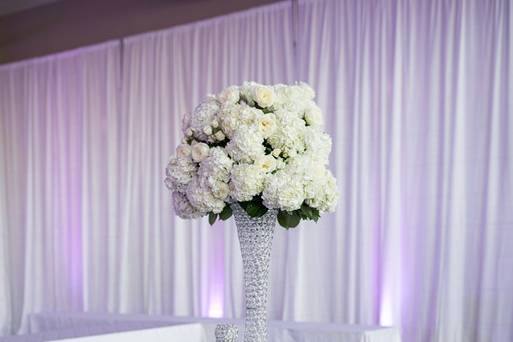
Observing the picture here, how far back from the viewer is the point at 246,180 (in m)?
1.93

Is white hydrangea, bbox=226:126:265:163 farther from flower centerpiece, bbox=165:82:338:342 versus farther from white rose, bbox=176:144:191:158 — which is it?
white rose, bbox=176:144:191:158

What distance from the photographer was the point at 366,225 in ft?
21.8

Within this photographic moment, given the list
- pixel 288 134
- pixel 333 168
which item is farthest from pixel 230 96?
pixel 333 168

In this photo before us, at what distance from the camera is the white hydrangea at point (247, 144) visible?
1951mm

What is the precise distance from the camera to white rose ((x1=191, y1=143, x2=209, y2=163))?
2.02m

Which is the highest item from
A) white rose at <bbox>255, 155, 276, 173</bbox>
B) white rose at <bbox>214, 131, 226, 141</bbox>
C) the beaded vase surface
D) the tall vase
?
white rose at <bbox>214, 131, 226, 141</bbox>
